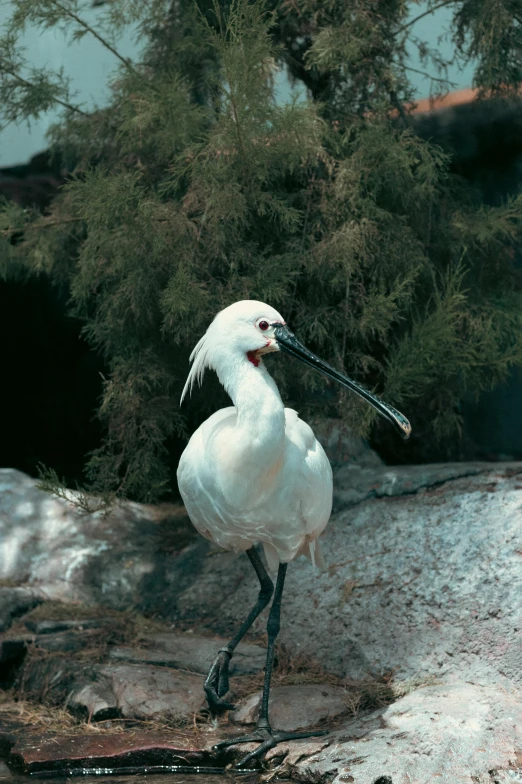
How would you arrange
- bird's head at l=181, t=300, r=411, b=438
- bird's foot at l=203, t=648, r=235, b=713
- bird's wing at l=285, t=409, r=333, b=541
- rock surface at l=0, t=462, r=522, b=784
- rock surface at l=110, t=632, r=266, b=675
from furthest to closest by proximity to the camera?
rock surface at l=110, t=632, r=266, b=675 → bird's foot at l=203, t=648, r=235, b=713 → bird's wing at l=285, t=409, r=333, b=541 → bird's head at l=181, t=300, r=411, b=438 → rock surface at l=0, t=462, r=522, b=784

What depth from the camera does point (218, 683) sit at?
3.70 metres

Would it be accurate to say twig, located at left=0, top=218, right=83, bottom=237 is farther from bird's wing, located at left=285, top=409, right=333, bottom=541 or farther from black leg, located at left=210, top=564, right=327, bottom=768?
black leg, located at left=210, top=564, right=327, bottom=768

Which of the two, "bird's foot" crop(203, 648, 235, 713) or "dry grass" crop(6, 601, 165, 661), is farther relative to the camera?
"dry grass" crop(6, 601, 165, 661)

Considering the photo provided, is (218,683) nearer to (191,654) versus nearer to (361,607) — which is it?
(191,654)

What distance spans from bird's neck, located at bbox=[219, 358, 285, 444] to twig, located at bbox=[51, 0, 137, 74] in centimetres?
258

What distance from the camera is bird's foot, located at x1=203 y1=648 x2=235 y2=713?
3585mm

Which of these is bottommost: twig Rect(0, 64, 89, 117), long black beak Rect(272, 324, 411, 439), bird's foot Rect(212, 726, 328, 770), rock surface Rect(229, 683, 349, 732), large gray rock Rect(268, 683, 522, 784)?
bird's foot Rect(212, 726, 328, 770)

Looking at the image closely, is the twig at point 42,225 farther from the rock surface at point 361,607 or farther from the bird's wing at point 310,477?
the bird's wing at point 310,477

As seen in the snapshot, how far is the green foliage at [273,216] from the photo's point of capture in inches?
181

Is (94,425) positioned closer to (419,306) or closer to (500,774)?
(419,306)

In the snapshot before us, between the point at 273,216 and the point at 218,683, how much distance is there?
2.36 meters

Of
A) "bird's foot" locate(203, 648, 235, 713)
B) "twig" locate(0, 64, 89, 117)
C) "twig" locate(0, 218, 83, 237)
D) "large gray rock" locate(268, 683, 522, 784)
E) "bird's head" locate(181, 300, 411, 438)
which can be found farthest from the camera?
"twig" locate(0, 218, 83, 237)

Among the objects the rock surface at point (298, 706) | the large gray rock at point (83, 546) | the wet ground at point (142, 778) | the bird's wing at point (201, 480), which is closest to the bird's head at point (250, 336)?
the bird's wing at point (201, 480)

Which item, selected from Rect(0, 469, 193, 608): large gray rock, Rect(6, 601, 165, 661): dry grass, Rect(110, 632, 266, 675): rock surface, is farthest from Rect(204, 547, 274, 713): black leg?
Rect(0, 469, 193, 608): large gray rock
